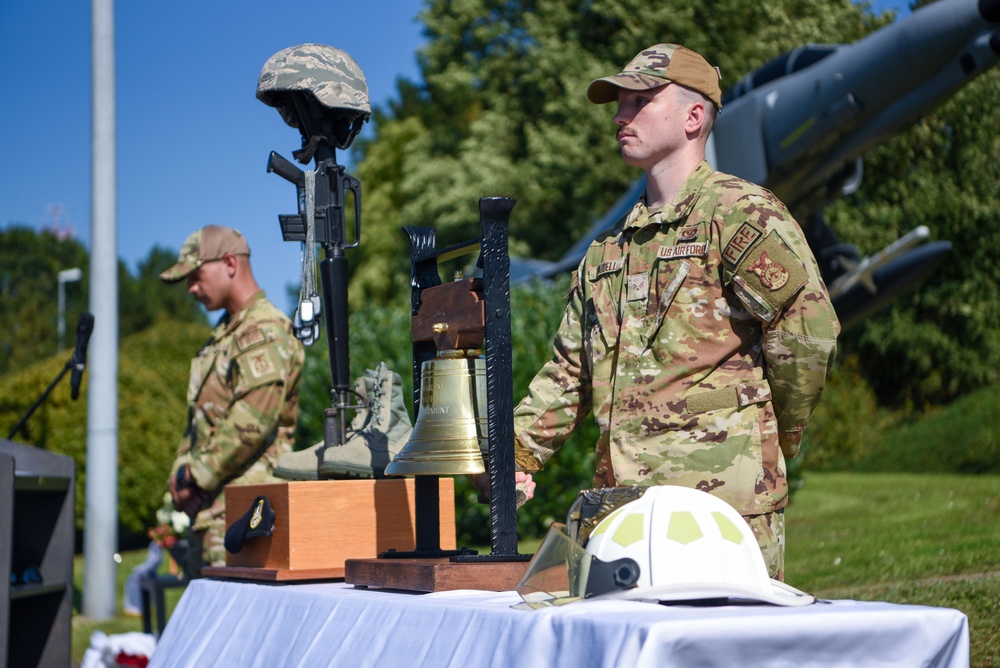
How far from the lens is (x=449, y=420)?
3.03m

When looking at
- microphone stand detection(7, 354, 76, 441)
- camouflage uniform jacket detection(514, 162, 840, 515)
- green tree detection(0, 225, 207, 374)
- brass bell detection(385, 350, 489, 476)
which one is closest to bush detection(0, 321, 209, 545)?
microphone stand detection(7, 354, 76, 441)

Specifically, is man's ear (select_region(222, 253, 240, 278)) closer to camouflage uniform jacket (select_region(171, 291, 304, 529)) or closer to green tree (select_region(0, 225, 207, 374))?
camouflage uniform jacket (select_region(171, 291, 304, 529))

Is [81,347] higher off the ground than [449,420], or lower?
higher

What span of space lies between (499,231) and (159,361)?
2377 cm

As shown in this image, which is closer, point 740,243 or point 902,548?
point 740,243

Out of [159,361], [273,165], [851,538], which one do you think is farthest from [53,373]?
[273,165]

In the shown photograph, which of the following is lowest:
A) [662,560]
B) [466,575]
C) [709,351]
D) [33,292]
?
[466,575]

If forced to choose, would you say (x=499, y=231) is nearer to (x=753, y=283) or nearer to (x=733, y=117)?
(x=753, y=283)

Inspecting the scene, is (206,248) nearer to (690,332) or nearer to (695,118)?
(695,118)

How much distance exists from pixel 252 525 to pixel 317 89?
149cm

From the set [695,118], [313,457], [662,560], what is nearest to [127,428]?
[313,457]

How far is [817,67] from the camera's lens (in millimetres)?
14203

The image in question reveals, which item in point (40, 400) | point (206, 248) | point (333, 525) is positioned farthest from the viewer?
point (40, 400)

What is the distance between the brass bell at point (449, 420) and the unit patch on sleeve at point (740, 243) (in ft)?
2.17
